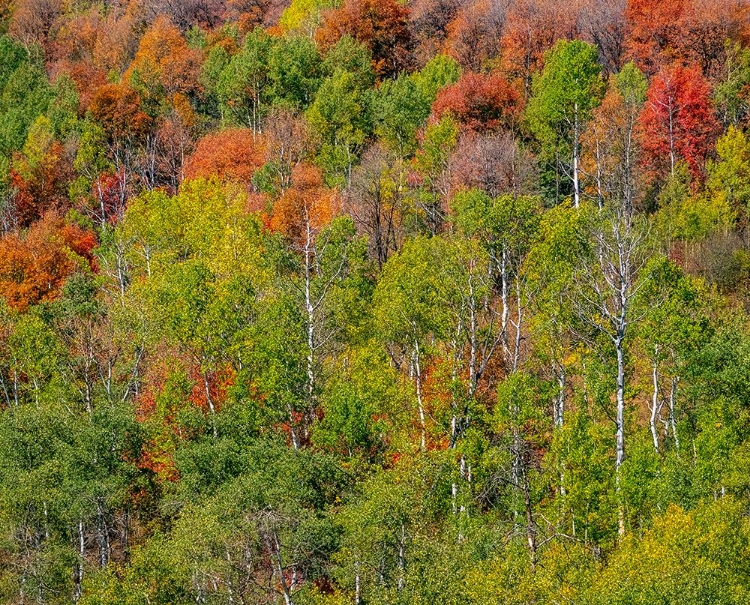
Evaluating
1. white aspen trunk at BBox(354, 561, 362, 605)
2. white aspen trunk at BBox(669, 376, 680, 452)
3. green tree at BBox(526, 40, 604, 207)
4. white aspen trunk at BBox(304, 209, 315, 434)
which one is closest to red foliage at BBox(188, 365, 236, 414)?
white aspen trunk at BBox(304, 209, 315, 434)

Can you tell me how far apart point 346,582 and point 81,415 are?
20302mm

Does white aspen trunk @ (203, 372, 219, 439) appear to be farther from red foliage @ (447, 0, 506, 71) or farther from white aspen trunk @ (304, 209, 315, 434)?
red foliage @ (447, 0, 506, 71)

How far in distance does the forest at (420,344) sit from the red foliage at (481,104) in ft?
0.52

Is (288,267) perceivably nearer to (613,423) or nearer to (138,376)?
(138,376)

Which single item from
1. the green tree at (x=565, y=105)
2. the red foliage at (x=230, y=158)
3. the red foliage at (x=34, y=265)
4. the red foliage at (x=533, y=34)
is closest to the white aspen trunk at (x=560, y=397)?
the green tree at (x=565, y=105)

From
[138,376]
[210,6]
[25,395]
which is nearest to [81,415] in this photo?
[138,376]

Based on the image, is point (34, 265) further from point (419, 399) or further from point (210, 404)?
point (419, 399)

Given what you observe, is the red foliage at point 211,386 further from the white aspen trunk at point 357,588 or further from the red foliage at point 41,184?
the red foliage at point 41,184

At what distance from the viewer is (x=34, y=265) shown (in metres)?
74.8

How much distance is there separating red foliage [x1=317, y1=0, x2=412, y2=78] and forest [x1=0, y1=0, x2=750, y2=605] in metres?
4.83

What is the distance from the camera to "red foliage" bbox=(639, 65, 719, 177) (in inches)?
2506

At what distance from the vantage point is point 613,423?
43688 millimetres

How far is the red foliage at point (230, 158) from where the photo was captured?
7981cm

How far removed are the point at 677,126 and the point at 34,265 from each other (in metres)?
45.1
